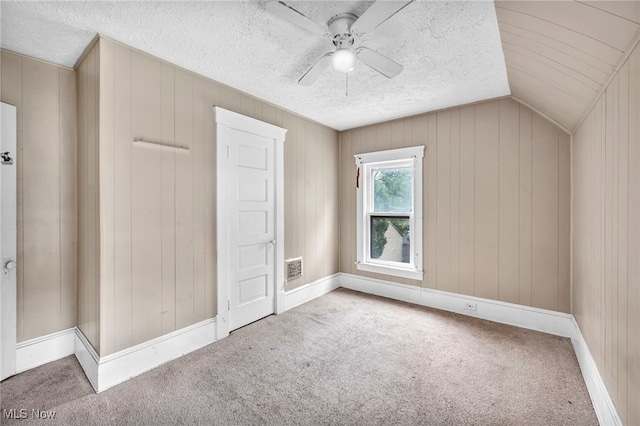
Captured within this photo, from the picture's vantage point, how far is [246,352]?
2521mm

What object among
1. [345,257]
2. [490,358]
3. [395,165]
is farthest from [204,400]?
[395,165]

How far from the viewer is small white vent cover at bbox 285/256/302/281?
11.8ft

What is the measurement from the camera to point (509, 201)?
10.2 feet

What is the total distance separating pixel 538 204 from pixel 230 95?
3431 mm

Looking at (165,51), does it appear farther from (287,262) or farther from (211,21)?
(287,262)

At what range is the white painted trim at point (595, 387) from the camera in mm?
1525

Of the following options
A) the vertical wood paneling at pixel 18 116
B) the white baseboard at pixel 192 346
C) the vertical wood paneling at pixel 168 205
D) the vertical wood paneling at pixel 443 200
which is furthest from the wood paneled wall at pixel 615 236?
the vertical wood paneling at pixel 18 116

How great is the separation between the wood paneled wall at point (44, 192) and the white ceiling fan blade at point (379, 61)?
251cm

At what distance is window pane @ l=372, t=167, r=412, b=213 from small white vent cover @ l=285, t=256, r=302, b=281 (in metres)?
1.42

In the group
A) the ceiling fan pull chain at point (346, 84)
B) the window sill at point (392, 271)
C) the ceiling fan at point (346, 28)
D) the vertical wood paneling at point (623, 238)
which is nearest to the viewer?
the vertical wood paneling at point (623, 238)

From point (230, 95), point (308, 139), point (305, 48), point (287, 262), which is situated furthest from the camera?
point (308, 139)

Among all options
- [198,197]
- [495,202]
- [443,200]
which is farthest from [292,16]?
[495,202]

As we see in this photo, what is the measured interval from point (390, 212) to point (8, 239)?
392 cm
